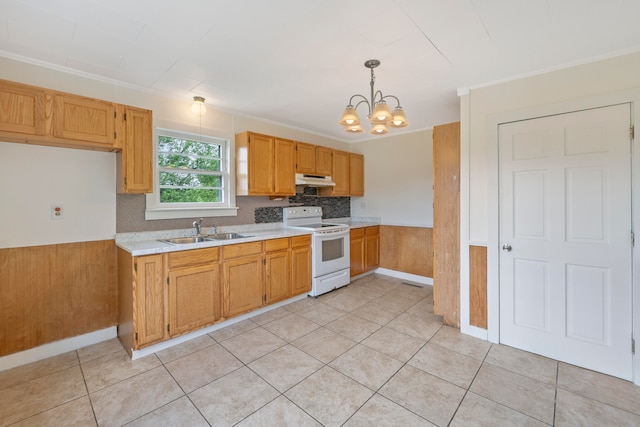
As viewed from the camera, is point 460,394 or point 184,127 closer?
point 460,394

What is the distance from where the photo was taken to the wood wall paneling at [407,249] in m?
4.32

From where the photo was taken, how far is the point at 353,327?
288cm

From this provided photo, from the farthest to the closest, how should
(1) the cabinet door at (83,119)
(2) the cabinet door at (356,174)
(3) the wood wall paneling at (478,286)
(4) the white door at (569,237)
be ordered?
(2) the cabinet door at (356,174), (3) the wood wall paneling at (478,286), (1) the cabinet door at (83,119), (4) the white door at (569,237)

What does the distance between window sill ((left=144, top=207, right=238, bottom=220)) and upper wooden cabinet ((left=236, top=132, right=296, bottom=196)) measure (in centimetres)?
27

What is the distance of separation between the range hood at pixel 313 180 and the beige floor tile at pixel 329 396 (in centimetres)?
255

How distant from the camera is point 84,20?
176 centimetres

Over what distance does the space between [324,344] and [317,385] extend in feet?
1.87

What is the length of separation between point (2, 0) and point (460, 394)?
12.2 ft

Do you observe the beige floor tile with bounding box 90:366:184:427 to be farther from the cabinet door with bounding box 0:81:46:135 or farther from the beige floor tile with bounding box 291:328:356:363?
→ the cabinet door with bounding box 0:81:46:135

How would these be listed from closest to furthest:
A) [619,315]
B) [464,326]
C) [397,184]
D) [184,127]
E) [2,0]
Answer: [2,0] → [619,315] → [464,326] → [184,127] → [397,184]

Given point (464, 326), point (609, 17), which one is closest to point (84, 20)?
point (609, 17)

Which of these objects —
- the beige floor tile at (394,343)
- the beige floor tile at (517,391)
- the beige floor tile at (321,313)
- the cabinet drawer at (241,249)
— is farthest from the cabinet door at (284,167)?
the beige floor tile at (517,391)

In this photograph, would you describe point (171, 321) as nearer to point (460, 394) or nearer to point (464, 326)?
point (460, 394)

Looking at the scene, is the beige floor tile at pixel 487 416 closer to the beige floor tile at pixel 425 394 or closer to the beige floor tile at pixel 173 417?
the beige floor tile at pixel 425 394
